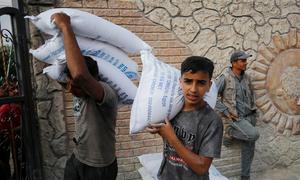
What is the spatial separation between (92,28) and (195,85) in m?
0.68

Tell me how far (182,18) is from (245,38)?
0.86 m

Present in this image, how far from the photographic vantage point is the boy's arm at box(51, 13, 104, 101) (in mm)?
1713

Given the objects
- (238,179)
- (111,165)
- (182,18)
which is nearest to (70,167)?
(111,165)

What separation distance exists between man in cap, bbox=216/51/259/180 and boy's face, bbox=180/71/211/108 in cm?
212

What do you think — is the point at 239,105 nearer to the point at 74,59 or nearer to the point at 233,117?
the point at 233,117

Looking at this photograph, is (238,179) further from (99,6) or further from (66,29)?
(66,29)

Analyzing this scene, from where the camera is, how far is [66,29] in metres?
1.75

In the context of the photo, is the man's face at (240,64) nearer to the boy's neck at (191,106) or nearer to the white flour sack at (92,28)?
the white flour sack at (92,28)

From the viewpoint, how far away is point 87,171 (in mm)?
2039

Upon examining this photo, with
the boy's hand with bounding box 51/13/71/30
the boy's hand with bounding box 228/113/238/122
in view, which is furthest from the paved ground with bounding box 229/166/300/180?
the boy's hand with bounding box 51/13/71/30

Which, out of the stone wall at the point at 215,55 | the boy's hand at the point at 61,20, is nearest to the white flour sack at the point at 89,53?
the boy's hand at the point at 61,20

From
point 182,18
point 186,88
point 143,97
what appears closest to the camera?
point 186,88

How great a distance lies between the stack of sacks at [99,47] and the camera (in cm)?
189

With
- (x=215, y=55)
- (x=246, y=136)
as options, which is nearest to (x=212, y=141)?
(x=246, y=136)
